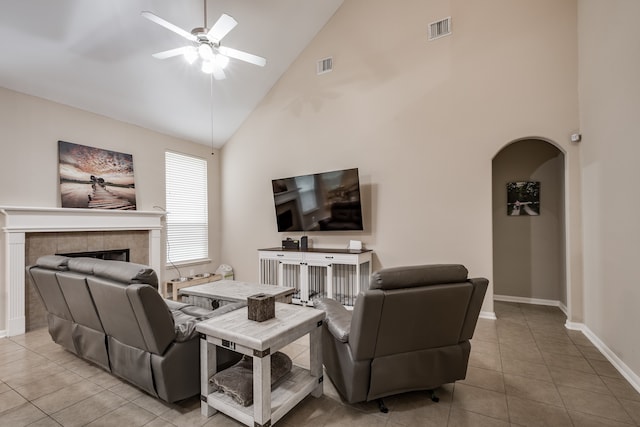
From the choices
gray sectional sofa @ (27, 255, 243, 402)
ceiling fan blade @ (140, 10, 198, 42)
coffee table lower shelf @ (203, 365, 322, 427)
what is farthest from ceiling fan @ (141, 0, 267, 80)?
coffee table lower shelf @ (203, 365, 322, 427)

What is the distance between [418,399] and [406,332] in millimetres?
621

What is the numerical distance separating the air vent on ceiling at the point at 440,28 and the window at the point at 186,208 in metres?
4.49

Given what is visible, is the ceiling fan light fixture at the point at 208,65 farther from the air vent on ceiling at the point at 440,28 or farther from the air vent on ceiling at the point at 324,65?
the air vent on ceiling at the point at 440,28

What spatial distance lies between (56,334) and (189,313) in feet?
5.00

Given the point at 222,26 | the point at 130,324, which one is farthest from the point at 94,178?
the point at 130,324

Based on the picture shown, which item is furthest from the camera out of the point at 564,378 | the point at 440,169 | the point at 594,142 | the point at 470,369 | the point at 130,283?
the point at 440,169

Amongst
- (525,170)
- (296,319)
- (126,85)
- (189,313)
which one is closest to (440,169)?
(525,170)

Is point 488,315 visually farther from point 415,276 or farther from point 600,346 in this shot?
point 415,276

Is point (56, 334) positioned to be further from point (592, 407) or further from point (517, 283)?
point (517, 283)

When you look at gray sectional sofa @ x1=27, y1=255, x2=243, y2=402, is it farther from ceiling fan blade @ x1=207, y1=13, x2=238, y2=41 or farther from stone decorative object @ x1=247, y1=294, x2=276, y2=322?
ceiling fan blade @ x1=207, y1=13, x2=238, y2=41

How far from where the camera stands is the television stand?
14.0 ft

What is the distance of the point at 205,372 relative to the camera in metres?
2.00

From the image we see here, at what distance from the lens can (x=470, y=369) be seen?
261cm

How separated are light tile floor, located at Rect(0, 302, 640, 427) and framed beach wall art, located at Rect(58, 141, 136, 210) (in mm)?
1976
